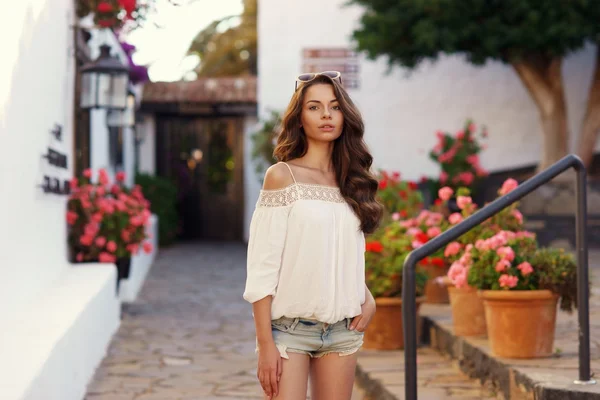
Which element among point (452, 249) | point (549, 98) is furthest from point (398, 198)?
point (549, 98)

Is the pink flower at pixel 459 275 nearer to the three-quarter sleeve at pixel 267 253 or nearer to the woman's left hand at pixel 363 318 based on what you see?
the woman's left hand at pixel 363 318

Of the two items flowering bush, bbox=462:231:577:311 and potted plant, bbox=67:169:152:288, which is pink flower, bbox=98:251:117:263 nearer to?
potted plant, bbox=67:169:152:288

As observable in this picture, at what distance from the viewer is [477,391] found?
506 centimetres

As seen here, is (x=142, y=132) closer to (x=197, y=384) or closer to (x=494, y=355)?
(x=197, y=384)

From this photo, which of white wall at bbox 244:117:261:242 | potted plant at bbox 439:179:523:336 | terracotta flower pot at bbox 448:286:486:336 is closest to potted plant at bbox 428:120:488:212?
white wall at bbox 244:117:261:242

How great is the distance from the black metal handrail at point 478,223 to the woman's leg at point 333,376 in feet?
2.10

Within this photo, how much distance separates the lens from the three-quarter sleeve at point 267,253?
2.78m

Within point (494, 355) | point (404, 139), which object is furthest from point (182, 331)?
point (404, 139)

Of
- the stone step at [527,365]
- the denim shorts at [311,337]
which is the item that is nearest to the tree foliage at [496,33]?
the stone step at [527,365]

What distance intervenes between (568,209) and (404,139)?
11.2 feet

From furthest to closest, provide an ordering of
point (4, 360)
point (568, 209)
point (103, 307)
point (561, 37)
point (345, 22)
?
point (345, 22) → point (568, 209) → point (561, 37) → point (103, 307) → point (4, 360)

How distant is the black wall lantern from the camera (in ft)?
26.5

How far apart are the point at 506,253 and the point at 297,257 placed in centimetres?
236

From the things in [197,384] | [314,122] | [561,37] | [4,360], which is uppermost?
[561,37]
